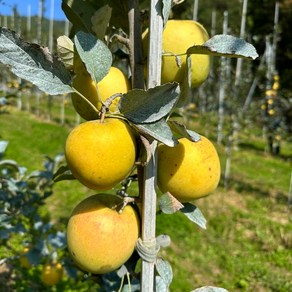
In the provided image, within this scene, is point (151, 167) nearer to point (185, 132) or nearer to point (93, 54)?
point (185, 132)

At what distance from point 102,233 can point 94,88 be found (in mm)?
227

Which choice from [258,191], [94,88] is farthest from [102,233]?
[258,191]

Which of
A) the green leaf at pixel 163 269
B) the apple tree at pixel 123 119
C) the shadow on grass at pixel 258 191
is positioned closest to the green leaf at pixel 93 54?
the apple tree at pixel 123 119

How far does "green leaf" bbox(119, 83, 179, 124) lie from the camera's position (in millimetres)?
541

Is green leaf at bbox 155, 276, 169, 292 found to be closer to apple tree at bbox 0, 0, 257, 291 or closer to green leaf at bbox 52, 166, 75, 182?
apple tree at bbox 0, 0, 257, 291

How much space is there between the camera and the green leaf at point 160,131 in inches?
22.0

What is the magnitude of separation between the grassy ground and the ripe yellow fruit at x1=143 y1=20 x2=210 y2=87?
7.24 ft

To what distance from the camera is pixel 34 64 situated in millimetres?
540

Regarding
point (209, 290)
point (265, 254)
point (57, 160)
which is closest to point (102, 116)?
point (209, 290)

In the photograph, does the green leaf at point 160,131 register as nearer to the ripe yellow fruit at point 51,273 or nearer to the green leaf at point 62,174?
the green leaf at point 62,174

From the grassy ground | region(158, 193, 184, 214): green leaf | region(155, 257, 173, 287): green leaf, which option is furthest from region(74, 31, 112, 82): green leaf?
the grassy ground

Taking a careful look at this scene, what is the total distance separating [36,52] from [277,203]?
4.30 m

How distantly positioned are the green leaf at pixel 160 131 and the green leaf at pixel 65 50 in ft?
0.61

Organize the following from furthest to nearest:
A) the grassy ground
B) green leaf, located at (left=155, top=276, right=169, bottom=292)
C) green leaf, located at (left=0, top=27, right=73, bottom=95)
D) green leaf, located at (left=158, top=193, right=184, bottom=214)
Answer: the grassy ground → green leaf, located at (left=155, top=276, right=169, bottom=292) → green leaf, located at (left=158, top=193, right=184, bottom=214) → green leaf, located at (left=0, top=27, right=73, bottom=95)
